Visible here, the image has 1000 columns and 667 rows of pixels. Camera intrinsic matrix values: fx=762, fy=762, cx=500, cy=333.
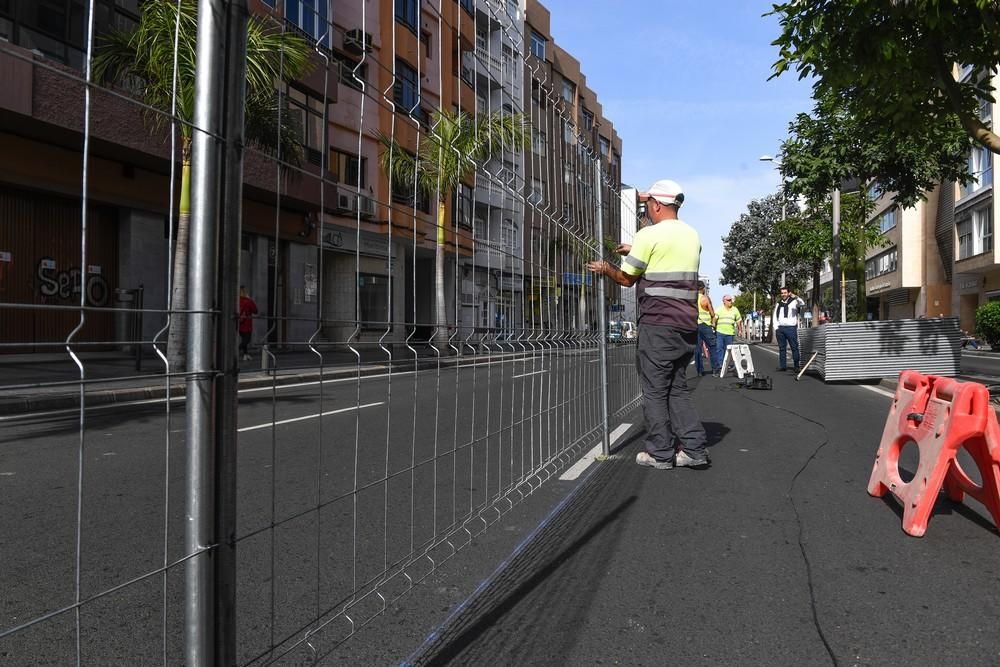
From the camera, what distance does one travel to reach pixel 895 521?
13.5 ft

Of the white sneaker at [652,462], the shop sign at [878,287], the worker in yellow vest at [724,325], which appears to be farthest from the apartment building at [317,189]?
the shop sign at [878,287]

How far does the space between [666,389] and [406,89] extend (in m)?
3.14

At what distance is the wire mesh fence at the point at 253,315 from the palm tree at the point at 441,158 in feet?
0.05

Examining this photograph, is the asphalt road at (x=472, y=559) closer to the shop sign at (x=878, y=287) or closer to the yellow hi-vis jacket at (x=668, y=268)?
the yellow hi-vis jacket at (x=668, y=268)

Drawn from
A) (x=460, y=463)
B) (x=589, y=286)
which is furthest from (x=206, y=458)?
(x=589, y=286)

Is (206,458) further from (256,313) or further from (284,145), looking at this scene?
(284,145)

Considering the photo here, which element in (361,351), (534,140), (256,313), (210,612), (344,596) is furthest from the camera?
(534,140)

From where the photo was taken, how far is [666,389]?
5.24 metres

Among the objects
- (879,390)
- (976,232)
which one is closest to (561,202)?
(879,390)

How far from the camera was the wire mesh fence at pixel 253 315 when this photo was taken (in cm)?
133

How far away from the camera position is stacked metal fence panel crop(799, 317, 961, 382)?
522 inches

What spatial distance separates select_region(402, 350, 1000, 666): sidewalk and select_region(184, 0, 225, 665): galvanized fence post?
1119 mm

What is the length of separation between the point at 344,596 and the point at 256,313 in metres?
1.21

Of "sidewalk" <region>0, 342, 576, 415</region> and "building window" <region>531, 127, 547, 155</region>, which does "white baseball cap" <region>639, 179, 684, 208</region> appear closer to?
"building window" <region>531, 127, 547, 155</region>
